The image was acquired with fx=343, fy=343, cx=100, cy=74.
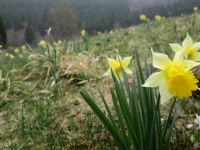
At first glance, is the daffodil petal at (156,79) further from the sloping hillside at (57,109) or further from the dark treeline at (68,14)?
the dark treeline at (68,14)

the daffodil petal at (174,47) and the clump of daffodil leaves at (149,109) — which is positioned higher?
the daffodil petal at (174,47)

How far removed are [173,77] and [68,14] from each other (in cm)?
2803

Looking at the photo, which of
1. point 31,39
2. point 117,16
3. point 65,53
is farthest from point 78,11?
point 65,53

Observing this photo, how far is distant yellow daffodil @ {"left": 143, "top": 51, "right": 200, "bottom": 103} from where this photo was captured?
3.44 ft

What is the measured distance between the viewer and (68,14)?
28500 mm

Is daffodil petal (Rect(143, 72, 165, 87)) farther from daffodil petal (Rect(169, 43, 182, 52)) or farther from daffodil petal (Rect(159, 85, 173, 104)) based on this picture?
daffodil petal (Rect(169, 43, 182, 52))

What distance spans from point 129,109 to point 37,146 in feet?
2.39

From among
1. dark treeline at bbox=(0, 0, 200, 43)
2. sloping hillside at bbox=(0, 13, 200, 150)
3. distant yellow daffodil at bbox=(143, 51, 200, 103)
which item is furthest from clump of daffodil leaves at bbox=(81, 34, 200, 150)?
dark treeline at bbox=(0, 0, 200, 43)

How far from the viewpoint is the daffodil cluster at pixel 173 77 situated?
3.44 feet

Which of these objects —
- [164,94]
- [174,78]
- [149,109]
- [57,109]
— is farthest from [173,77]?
[57,109]

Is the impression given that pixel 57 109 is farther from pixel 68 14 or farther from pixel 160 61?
pixel 68 14

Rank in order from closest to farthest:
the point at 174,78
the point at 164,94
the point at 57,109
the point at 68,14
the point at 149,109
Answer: the point at 174,78 < the point at 164,94 < the point at 149,109 < the point at 57,109 < the point at 68,14

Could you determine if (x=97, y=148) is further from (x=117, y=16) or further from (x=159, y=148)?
(x=117, y=16)

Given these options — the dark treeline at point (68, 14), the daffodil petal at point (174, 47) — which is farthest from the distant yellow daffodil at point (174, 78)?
the dark treeline at point (68, 14)
